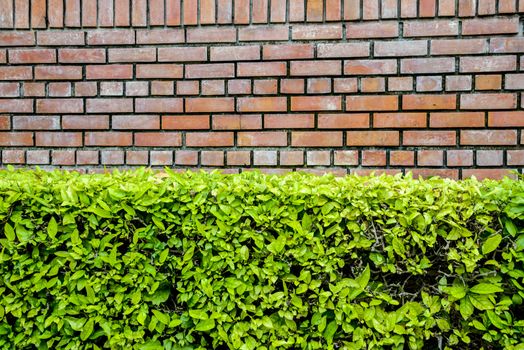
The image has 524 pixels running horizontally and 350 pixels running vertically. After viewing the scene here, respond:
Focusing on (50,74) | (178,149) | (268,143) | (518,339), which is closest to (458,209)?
(518,339)

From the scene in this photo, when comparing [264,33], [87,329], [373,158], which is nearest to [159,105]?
[264,33]

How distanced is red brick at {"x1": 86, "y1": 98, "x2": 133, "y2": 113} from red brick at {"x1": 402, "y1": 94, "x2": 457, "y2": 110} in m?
1.64

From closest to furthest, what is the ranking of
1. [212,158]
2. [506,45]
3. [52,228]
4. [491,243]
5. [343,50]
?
[491,243] → [52,228] → [506,45] → [343,50] → [212,158]

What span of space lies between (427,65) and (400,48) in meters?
0.18

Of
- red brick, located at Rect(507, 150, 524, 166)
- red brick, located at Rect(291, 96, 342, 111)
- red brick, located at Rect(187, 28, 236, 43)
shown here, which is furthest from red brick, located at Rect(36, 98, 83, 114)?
red brick, located at Rect(507, 150, 524, 166)

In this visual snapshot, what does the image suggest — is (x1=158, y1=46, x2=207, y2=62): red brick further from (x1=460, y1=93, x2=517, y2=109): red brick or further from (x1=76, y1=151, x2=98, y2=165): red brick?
(x1=460, y1=93, x2=517, y2=109): red brick

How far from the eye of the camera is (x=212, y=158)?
9.56 feet

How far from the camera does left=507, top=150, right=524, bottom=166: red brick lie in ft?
8.94

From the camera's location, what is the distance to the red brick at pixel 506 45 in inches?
106

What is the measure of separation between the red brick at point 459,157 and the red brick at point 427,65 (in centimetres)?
46

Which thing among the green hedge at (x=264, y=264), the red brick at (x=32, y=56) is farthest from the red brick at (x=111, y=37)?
the green hedge at (x=264, y=264)

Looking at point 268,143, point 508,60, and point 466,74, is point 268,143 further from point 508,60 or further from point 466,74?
point 508,60

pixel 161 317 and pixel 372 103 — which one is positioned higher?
pixel 372 103

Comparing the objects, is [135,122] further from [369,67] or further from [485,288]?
[485,288]
